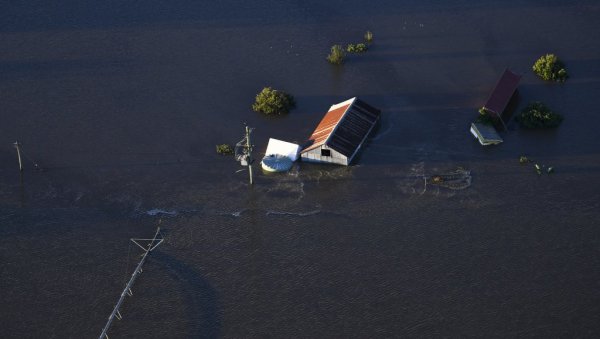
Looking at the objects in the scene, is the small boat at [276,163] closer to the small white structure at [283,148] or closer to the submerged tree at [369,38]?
the small white structure at [283,148]

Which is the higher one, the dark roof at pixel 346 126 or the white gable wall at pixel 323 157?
the dark roof at pixel 346 126

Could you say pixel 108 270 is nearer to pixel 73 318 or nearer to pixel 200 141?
pixel 73 318

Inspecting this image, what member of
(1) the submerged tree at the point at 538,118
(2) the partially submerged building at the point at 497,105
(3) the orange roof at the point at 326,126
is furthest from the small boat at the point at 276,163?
(1) the submerged tree at the point at 538,118

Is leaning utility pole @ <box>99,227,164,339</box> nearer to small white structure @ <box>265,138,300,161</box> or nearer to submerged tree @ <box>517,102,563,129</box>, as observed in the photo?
small white structure @ <box>265,138,300,161</box>

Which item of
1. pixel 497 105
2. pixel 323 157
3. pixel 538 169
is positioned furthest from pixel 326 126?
pixel 538 169

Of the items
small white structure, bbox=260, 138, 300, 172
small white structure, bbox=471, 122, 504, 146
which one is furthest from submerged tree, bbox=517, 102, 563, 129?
small white structure, bbox=260, 138, 300, 172

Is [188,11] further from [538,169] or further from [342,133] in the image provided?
[538,169]
